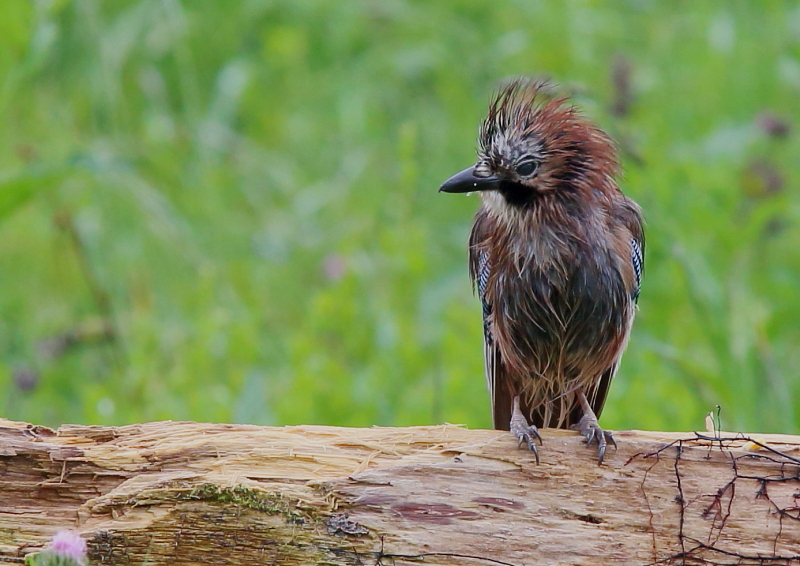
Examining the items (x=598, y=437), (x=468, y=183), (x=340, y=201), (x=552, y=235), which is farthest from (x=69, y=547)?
(x=340, y=201)

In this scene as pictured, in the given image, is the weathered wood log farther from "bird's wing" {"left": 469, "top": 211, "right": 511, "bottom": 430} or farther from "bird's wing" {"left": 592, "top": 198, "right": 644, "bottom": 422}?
"bird's wing" {"left": 469, "top": 211, "right": 511, "bottom": 430}

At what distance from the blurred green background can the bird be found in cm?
89

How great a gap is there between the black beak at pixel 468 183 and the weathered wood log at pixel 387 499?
39.1 inches

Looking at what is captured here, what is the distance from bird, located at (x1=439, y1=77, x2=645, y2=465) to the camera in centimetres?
449

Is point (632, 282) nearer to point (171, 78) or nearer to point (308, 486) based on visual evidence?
point (308, 486)

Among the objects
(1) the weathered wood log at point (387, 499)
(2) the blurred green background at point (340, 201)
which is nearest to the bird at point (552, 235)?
(1) the weathered wood log at point (387, 499)

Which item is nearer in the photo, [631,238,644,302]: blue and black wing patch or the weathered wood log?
the weathered wood log

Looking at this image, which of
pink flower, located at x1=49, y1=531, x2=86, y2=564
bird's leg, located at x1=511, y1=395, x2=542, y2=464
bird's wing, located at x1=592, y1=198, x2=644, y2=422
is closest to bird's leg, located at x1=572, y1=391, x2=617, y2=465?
bird's leg, located at x1=511, y1=395, x2=542, y2=464

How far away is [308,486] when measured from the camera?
3781 millimetres

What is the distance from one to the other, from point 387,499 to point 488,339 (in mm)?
1449

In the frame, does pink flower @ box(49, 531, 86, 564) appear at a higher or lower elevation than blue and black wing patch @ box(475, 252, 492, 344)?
lower

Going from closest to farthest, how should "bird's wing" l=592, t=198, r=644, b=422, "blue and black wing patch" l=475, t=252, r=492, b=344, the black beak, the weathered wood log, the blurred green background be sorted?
the weathered wood log
the black beak
"bird's wing" l=592, t=198, r=644, b=422
"blue and black wing patch" l=475, t=252, r=492, b=344
the blurred green background

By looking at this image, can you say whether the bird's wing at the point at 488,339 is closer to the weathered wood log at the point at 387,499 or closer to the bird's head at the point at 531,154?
the bird's head at the point at 531,154

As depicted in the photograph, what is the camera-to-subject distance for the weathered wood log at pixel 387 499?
367cm
